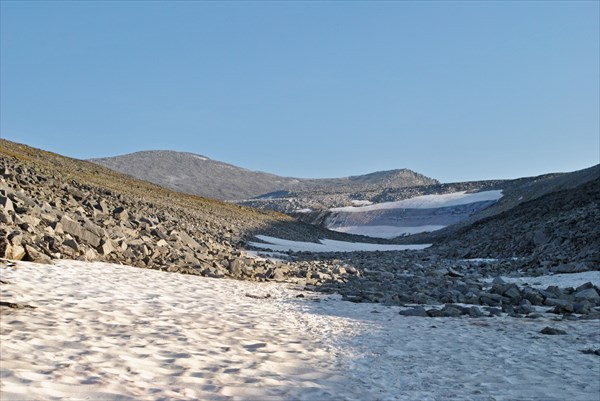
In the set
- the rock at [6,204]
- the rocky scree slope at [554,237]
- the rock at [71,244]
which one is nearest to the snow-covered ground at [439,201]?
the rocky scree slope at [554,237]

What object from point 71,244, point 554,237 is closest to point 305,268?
point 71,244

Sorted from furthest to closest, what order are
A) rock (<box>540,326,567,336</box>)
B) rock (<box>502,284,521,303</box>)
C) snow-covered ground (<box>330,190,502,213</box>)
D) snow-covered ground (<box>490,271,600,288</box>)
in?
snow-covered ground (<box>330,190,502,213</box>)
snow-covered ground (<box>490,271,600,288</box>)
rock (<box>502,284,521,303</box>)
rock (<box>540,326,567,336</box>)

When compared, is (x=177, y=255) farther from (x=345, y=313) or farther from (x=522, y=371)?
(x=522, y=371)

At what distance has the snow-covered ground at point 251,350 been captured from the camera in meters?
5.21

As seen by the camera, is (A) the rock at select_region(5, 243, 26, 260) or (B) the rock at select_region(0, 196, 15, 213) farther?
(B) the rock at select_region(0, 196, 15, 213)

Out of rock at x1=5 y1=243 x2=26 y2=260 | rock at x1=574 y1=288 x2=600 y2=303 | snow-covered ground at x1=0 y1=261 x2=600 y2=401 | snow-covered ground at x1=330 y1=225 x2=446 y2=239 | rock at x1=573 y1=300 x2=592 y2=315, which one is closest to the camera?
snow-covered ground at x1=0 y1=261 x2=600 y2=401

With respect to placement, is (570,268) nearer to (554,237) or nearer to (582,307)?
(554,237)

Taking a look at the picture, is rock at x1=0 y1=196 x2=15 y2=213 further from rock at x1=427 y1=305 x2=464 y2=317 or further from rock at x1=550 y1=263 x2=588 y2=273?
rock at x1=550 y1=263 x2=588 y2=273

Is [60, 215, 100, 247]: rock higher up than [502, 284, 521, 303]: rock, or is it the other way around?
[60, 215, 100, 247]: rock

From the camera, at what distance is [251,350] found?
687 centimetres

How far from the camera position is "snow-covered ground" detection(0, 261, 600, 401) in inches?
205

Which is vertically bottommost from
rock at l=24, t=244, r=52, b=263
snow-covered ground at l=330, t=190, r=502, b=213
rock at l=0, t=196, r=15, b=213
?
rock at l=24, t=244, r=52, b=263

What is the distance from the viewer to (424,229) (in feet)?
306

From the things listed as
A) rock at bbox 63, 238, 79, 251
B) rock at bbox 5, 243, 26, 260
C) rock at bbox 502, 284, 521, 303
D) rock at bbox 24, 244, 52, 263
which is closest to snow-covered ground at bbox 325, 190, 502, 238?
rock at bbox 502, 284, 521, 303
